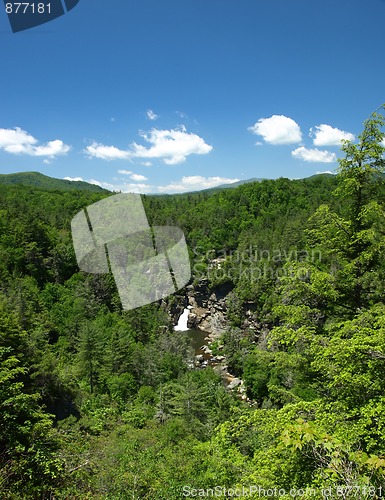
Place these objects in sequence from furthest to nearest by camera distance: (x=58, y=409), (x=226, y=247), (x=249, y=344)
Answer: (x=226, y=247)
(x=249, y=344)
(x=58, y=409)

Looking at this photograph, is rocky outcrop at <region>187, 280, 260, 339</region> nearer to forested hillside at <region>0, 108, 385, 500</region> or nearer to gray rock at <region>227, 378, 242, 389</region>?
forested hillside at <region>0, 108, 385, 500</region>

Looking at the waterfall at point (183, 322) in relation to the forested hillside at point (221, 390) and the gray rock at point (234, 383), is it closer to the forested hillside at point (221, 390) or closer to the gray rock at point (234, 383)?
the forested hillside at point (221, 390)

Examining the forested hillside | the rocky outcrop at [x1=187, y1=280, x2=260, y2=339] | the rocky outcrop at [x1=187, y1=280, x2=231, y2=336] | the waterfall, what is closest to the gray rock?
the forested hillside

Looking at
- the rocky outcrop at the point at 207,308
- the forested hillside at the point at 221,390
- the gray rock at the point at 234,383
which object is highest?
the forested hillside at the point at 221,390

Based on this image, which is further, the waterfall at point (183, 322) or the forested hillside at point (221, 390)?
the waterfall at point (183, 322)

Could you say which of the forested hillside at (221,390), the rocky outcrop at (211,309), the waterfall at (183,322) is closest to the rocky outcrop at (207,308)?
the rocky outcrop at (211,309)

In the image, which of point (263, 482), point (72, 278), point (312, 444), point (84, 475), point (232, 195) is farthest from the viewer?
point (232, 195)

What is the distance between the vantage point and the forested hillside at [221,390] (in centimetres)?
447

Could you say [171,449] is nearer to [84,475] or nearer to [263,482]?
[84,475]

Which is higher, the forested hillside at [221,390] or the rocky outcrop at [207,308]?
the forested hillside at [221,390]

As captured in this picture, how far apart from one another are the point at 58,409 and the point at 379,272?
785 inches

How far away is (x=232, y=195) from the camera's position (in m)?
96.8

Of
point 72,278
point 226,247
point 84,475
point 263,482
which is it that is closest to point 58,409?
point 84,475

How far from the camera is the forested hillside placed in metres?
4.47
